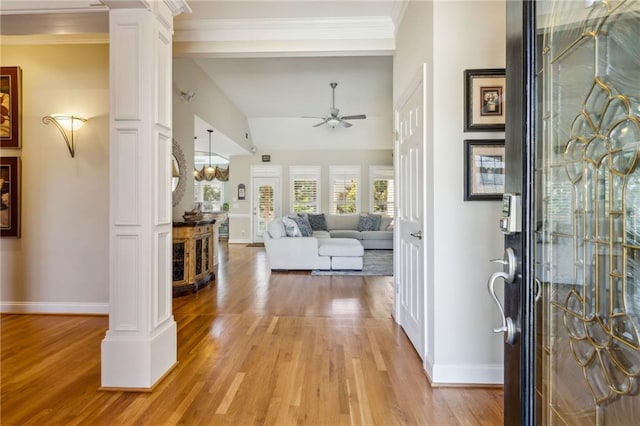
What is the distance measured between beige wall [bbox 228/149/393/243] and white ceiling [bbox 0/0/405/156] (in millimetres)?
3141

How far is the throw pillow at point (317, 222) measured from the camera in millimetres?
9117

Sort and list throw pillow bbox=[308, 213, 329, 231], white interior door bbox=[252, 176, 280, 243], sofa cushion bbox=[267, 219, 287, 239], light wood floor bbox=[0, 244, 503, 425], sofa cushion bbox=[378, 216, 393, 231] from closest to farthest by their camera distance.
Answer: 1. light wood floor bbox=[0, 244, 503, 425]
2. sofa cushion bbox=[267, 219, 287, 239]
3. sofa cushion bbox=[378, 216, 393, 231]
4. throw pillow bbox=[308, 213, 329, 231]
5. white interior door bbox=[252, 176, 280, 243]

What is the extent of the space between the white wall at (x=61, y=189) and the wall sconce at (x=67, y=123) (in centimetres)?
5

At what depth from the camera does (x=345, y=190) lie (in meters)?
9.91

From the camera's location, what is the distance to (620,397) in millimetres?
657

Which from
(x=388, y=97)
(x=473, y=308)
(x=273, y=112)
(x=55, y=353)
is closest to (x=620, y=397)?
(x=473, y=308)

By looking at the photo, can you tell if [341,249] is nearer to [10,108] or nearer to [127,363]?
[127,363]

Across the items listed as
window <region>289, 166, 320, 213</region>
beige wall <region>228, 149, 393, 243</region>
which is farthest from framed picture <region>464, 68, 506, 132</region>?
window <region>289, 166, 320, 213</region>

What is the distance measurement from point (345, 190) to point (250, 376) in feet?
26.0

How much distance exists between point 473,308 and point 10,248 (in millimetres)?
4516

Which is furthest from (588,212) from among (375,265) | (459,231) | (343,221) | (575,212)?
(343,221)

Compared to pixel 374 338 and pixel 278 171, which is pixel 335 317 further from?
pixel 278 171

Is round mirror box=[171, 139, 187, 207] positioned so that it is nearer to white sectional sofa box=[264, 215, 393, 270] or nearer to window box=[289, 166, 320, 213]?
white sectional sofa box=[264, 215, 393, 270]

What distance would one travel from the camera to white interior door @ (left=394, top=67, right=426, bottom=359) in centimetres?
250
